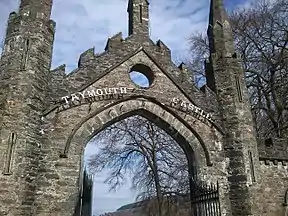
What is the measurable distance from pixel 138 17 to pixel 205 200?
734 cm

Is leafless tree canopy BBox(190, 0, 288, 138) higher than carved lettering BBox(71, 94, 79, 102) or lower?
higher

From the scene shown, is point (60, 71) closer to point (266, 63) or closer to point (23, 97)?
point (23, 97)

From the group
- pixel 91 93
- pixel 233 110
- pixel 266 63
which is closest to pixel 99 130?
pixel 91 93

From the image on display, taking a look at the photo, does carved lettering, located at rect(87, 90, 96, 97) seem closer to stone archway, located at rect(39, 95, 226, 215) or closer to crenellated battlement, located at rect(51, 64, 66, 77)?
stone archway, located at rect(39, 95, 226, 215)

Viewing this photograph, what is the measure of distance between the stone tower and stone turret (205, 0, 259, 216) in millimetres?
6167

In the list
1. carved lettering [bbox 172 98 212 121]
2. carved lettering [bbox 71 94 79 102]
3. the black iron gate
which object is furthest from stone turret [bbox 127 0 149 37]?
the black iron gate

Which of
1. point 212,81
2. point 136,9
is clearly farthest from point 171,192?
point 136,9

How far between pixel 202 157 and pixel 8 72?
673 cm

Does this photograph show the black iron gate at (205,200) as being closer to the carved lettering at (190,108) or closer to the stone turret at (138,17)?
the carved lettering at (190,108)

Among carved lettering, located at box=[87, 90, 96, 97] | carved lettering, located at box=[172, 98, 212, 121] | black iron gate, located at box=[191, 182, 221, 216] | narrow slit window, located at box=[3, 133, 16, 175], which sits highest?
carved lettering, located at box=[87, 90, 96, 97]

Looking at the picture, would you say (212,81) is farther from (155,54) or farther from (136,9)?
(136,9)

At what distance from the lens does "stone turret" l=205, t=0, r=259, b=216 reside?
36.5ft

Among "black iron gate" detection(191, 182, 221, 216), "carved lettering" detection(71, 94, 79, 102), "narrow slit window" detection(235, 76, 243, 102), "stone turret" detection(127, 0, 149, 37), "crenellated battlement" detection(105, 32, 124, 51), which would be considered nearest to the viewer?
"black iron gate" detection(191, 182, 221, 216)

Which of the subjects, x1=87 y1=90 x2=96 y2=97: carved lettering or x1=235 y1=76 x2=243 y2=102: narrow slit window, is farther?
x1=235 y1=76 x2=243 y2=102: narrow slit window
